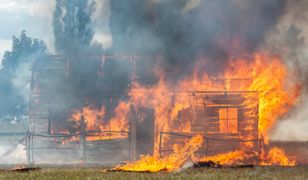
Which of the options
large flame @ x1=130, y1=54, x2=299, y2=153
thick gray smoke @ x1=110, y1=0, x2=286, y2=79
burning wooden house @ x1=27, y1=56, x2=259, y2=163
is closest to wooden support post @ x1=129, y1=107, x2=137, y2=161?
burning wooden house @ x1=27, y1=56, x2=259, y2=163

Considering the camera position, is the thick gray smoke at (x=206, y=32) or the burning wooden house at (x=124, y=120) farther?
the thick gray smoke at (x=206, y=32)

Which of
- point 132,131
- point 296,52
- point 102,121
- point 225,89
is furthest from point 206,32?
point 296,52

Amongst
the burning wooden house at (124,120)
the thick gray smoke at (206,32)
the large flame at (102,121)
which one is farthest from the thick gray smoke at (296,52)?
the large flame at (102,121)

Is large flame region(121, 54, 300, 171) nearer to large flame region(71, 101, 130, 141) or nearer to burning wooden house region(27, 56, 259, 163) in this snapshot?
burning wooden house region(27, 56, 259, 163)

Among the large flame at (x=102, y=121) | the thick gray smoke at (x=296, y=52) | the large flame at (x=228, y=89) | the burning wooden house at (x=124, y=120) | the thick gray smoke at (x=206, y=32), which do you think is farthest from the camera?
the thick gray smoke at (x=296, y=52)

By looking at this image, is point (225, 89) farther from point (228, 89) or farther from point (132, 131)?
point (132, 131)

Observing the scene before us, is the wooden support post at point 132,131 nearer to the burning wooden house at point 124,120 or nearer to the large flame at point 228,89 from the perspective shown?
the burning wooden house at point 124,120

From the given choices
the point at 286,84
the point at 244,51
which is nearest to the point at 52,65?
the point at 244,51

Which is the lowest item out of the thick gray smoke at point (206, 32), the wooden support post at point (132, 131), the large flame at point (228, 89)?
the wooden support post at point (132, 131)

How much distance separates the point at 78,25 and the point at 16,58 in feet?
53.1

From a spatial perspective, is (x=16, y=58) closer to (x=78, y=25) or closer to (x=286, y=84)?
(x=78, y=25)

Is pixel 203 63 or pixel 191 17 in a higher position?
pixel 191 17

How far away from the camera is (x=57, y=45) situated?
173 ft

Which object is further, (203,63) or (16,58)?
(16,58)
